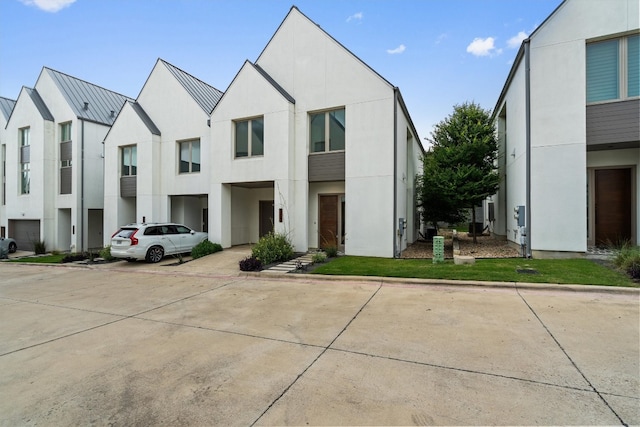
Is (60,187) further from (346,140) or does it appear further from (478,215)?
(478,215)

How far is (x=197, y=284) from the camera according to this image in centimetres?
916

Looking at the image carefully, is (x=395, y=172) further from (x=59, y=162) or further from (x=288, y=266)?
(x=59, y=162)

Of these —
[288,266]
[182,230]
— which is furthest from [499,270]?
[182,230]

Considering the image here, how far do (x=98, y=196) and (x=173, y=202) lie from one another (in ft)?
24.0

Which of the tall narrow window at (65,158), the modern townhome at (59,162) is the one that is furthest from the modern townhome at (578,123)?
the tall narrow window at (65,158)

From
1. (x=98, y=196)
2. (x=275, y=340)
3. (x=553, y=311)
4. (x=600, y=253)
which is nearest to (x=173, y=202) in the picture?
(x=98, y=196)

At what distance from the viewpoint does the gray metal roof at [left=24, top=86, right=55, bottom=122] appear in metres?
22.0

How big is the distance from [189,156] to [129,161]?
4465 millimetres

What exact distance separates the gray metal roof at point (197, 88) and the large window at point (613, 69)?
16.4 m

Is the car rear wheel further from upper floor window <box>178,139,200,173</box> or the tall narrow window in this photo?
the tall narrow window

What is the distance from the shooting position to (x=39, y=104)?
2238 cm

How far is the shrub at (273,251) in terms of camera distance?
11520 millimetres

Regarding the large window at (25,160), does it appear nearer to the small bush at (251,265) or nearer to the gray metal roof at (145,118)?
the gray metal roof at (145,118)

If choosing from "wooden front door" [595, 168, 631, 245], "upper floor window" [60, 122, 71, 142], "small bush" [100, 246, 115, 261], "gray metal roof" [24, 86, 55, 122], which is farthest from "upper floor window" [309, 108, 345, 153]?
"gray metal roof" [24, 86, 55, 122]
